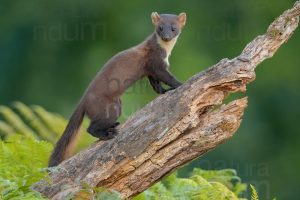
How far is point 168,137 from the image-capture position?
9.09 metres

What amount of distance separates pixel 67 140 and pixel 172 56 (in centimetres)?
1416

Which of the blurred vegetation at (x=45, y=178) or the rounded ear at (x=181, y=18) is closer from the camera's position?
the blurred vegetation at (x=45, y=178)

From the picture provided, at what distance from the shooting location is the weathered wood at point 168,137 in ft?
29.8

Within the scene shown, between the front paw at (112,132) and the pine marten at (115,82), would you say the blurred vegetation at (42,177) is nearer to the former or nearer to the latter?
the pine marten at (115,82)

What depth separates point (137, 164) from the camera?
9.12 m

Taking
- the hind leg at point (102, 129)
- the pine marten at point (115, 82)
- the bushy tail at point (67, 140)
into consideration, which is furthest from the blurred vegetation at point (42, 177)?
the hind leg at point (102, 129)

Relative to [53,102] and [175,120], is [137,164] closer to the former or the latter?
[175,120]

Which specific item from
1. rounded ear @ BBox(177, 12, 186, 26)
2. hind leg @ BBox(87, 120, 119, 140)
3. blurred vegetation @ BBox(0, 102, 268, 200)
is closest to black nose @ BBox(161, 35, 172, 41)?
rounded ear @ BBox(177, 12, 186, 26)

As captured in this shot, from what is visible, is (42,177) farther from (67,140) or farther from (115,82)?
(115,82)

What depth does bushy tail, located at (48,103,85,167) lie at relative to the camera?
1059cm

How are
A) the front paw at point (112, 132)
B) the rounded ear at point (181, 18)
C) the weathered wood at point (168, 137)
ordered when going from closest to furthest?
the weathered wood at point (168, 137) → the front paw at point (112, 132) → the rounded ear at point (181, 18)

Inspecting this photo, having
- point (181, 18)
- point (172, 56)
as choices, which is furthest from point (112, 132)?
point (172, 56)

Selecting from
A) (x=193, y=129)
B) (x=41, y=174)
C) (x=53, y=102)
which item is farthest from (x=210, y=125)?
(x=53, y=102)

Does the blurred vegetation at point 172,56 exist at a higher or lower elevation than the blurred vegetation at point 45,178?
higher
